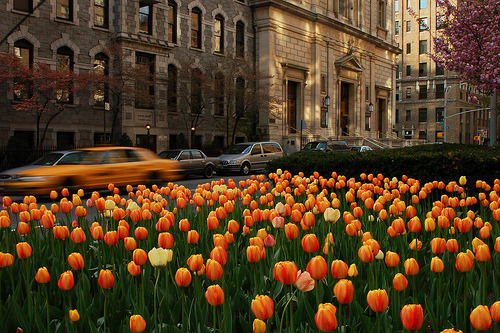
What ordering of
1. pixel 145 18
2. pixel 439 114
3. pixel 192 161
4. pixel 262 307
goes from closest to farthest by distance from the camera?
pixel 262 307, pixel 192 161, pixel 145 18, pixel 439 114

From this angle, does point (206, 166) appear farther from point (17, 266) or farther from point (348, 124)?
point (348, 124)

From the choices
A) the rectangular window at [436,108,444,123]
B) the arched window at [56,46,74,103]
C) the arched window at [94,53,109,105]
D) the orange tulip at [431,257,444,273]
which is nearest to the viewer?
the orange tulip at [431,257,444,273]

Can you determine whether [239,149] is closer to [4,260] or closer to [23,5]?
[23,5]

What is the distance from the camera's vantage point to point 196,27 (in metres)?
34.9

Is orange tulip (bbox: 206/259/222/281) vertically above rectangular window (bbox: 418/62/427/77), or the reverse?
rectangular window (bbox: 418/62/427/77)

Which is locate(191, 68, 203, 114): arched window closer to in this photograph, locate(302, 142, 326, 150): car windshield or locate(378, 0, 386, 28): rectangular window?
locate(302, 142, 326, 150): car windshield

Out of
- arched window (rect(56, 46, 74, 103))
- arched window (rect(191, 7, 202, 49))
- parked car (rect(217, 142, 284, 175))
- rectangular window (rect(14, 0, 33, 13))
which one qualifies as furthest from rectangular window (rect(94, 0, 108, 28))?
parked car (rect(217, 142, 284, 175))

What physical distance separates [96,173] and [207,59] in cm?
2115

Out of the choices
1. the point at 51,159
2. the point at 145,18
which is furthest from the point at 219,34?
the point at 51,159

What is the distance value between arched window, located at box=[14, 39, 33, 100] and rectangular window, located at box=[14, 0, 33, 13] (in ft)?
5.32

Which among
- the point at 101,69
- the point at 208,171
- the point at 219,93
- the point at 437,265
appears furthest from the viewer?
the point at 219,93

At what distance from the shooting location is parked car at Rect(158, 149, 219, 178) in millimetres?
24278

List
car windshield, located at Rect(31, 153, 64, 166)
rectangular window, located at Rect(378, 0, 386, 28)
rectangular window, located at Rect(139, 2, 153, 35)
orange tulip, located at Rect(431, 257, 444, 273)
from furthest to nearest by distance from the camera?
1. rectangular window, located at Rect(378, 0, 386, 28)
2. rectangular window, located at Rect(139, 2, 153, 35)
3. car windshield, located at Rect(31, 153, 64, 166)
4. orange tulip, located at Rect(431, 257, 444, 273)

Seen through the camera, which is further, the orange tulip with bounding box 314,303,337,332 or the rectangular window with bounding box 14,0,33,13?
Result: the rectangular window with bounding box 14,0,33,13
